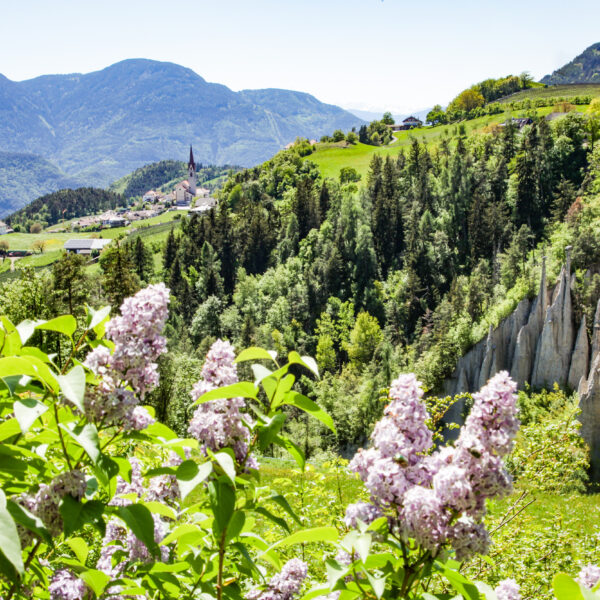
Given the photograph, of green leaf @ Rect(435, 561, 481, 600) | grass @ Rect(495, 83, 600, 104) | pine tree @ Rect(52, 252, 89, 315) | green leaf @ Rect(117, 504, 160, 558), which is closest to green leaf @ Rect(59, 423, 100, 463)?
green leaf @ Rect(117, 504, 160, 558)

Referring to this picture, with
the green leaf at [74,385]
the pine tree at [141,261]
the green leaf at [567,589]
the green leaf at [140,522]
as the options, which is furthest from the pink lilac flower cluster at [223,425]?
the pine tree at [141,261]

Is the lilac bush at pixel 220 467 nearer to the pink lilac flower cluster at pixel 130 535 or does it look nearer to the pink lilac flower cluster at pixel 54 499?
the pink lilac flower cluster at pixel 54 499

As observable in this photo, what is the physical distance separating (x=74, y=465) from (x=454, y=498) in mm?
1626

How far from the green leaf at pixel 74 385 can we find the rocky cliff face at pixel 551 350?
46.8 metres

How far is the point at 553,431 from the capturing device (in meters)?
9.17

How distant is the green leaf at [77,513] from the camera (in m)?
1.89

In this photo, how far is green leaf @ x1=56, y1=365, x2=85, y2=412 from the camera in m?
1.67

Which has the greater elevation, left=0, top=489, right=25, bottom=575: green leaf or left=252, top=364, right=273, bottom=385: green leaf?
left=252, top=364, right=273, bottom=385: green leaf

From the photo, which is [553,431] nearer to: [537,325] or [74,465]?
[74,465]

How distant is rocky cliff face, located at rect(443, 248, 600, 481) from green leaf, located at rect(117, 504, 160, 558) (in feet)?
152

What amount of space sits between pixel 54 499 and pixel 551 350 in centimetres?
5128

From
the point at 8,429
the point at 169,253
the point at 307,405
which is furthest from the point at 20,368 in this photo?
the point at 169,253

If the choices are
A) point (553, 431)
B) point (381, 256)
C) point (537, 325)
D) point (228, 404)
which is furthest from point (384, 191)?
point (228, 404)

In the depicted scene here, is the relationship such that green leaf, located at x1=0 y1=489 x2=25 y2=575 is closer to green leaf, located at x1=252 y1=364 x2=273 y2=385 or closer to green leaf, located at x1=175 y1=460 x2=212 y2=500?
green leaf, located at x1=175 y1=460 x2=212 y2=500
